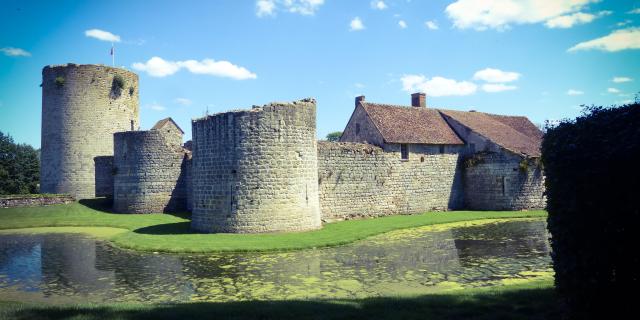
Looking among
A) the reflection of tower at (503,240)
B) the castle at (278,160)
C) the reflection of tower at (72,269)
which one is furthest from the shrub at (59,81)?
the reflection of tower at (503,240)

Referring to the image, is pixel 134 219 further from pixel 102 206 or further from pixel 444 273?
pixel 444 273

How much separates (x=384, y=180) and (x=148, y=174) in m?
14.6

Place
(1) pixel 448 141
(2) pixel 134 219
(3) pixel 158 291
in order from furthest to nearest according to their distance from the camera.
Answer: (1) pixel 448 141 < (2) pixel 134 219 < (3) pixel 158 291

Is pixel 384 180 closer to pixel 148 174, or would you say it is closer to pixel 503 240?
pixel 503 240

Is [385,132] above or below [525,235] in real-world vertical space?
above

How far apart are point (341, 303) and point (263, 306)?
145 cm

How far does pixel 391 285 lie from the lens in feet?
35.2

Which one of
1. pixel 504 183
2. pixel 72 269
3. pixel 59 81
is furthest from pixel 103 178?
pixel 504 183

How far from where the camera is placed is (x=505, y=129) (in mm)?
34812

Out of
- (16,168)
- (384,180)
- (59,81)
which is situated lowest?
(384,180)

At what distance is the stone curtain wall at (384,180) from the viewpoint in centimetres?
2455

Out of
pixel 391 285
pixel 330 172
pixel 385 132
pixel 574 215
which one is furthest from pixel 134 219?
pixel 574 215

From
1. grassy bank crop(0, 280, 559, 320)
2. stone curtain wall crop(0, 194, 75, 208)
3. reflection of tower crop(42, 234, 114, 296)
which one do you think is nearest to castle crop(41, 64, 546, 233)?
stone curtain wall crop(0, 194, 75, 208)

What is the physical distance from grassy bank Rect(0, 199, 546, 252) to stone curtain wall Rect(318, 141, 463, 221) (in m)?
1.49
